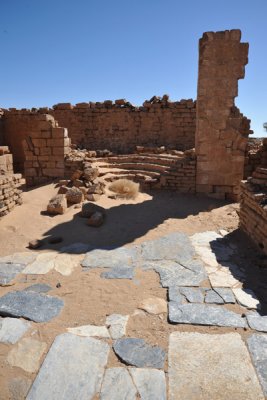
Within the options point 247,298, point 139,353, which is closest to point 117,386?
point 139,353

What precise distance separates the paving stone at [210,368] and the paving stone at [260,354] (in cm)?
5

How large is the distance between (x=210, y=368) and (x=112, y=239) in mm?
3383

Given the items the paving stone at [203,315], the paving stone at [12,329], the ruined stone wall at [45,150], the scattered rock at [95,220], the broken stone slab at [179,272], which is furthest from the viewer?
the ruined stone wall at [45,150]

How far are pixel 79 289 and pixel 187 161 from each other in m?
6.11

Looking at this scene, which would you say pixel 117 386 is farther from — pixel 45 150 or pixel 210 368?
pixel 45 150

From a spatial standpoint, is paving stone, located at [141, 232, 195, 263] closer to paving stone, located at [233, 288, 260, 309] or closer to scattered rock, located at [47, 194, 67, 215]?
paving stone, located at [233, 288, 260, 309]

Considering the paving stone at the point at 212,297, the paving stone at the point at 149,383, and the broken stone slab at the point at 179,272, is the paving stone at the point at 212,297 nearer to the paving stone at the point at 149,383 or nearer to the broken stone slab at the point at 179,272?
the broken stone slab at the point at 179,272

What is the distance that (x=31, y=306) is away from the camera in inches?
133

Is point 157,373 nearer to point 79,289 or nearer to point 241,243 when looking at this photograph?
point 79,289

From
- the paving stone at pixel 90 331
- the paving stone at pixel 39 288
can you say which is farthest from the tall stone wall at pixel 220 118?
the paving stone at pixel 90 331

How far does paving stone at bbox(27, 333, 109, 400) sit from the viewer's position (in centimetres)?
226

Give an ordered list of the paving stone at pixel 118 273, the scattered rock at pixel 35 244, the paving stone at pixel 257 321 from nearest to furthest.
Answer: the paving stone at pixel 257 321, the paving stone at pixel 118 273, the scattered rock at pixel 35 244

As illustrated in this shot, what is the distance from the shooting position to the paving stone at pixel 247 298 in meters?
3.44

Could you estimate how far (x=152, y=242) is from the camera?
17.9 feet
